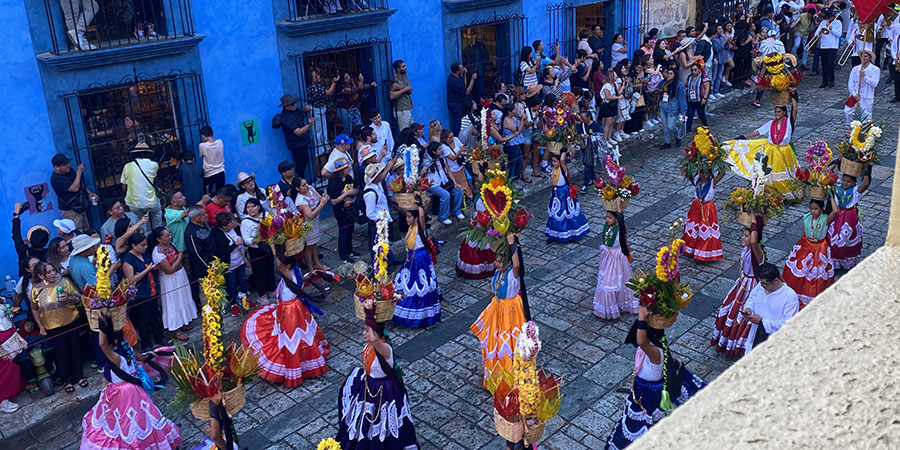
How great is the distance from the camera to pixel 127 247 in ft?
33.0

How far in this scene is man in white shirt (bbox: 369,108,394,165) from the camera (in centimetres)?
1330

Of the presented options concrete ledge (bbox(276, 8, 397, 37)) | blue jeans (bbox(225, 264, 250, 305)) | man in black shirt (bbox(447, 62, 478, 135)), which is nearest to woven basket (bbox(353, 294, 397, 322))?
blue jeans (bbox(225, 264, 250, 305))

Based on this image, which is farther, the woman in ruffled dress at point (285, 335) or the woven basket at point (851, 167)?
the woven basket at point (851, 167)

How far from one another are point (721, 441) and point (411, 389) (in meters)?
8.02

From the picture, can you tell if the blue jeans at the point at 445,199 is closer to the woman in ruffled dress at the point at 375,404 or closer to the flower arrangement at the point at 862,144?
the flower arrangement at the point at 862,144

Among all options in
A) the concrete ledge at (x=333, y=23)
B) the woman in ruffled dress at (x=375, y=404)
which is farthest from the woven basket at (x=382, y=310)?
the concrete ledge at (x=333, y=23)

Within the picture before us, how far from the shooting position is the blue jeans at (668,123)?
17297 millimetres

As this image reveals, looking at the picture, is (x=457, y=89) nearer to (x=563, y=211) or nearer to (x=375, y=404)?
(x=563, y=211)

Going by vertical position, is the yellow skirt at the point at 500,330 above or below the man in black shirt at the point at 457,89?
below

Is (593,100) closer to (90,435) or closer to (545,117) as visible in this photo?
(545,117)

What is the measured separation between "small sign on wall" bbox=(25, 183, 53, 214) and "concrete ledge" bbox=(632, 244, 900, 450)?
36.3 feet

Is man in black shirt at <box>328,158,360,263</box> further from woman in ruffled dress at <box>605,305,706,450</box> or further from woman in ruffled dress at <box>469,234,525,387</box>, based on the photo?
woman in ruffled dress at <box>605,305,706,450</box>

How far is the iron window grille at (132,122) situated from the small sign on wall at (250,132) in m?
0.73

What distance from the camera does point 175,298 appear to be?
10.4 m
